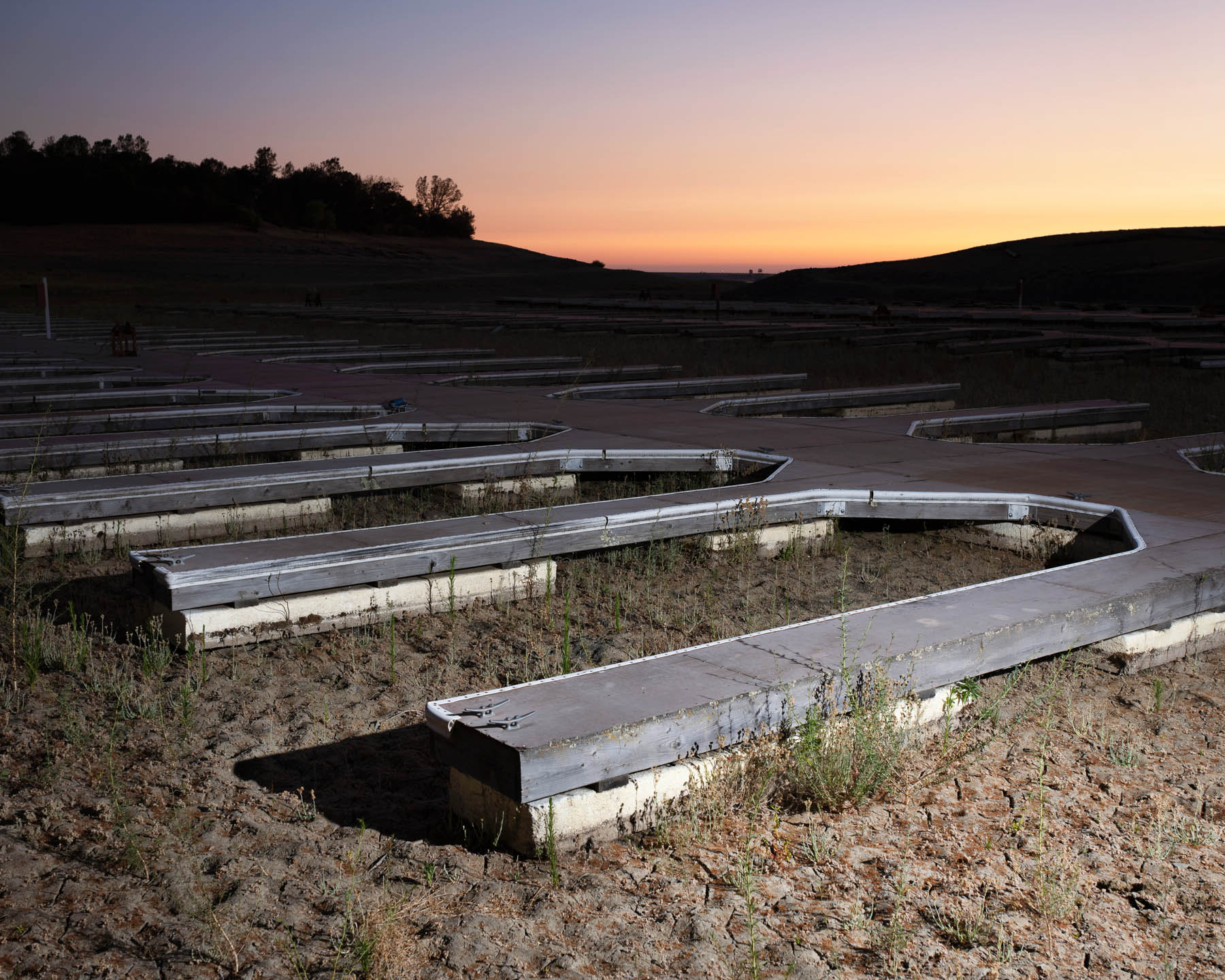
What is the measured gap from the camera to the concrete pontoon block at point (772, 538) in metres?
6.98

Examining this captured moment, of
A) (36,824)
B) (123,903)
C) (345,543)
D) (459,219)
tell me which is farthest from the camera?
(459,219)

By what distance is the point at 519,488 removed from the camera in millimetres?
8477

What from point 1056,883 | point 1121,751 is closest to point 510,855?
point 1056,883

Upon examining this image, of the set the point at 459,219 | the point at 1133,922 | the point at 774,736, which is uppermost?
the point at 459,219

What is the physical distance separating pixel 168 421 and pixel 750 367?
33.1ft

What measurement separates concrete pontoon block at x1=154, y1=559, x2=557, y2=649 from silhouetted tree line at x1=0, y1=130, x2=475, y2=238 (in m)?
95.2

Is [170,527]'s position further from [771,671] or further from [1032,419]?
[1032,419]

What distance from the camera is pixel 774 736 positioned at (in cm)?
383

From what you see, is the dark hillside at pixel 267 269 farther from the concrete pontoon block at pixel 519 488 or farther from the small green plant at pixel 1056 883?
the small green plant at pixel 1056 883

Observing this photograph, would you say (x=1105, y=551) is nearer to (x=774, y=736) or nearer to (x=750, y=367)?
(x=774, y=736)

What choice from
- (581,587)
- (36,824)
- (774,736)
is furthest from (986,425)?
(36,824)

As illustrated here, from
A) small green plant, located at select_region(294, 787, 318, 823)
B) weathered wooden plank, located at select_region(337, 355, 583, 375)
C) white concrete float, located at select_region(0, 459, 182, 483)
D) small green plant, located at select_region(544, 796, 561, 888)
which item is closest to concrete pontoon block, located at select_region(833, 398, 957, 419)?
weathered wooden plank, located at select_region(337, 355, 583, 375)

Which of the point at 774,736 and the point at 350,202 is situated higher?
the point at 350,202

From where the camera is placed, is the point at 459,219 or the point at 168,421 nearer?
the point at 168,421
